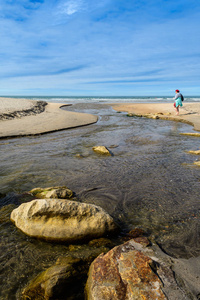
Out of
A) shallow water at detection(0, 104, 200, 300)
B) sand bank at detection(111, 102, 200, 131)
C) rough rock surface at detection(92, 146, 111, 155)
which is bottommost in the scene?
shallow water at detection(0, 104, 200, 300)

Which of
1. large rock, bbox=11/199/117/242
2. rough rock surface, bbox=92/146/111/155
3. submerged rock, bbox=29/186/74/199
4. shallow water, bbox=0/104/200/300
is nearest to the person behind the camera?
shallow water, bbox=0/104/200/300

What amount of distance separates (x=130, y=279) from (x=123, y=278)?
7 cm

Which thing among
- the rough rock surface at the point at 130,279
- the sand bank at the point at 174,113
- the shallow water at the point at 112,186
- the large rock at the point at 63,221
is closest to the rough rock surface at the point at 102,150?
the shallow water at the point at 112,186

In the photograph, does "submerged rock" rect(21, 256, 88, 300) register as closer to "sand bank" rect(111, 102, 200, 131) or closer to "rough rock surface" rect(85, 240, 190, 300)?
"rough rock surface" rect(85, 240, 190, 300)

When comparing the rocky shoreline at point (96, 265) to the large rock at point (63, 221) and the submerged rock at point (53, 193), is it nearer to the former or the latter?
the large rock at point (63, 221)

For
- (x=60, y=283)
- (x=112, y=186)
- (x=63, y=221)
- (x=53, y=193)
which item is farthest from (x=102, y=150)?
(x=60, y=283)

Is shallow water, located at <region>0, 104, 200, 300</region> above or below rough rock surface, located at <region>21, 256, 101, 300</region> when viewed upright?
below

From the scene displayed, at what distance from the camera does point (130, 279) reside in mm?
1877

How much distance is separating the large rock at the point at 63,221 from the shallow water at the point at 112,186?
0.52 feet

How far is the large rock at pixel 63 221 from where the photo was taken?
2779 millimetres

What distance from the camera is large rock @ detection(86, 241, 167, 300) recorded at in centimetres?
176

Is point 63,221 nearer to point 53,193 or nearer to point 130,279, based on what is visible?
point 53,193

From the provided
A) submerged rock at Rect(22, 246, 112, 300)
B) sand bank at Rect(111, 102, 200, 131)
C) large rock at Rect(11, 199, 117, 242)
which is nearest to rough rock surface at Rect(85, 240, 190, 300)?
submerged rock at Rect(22, 246, 112, 300)

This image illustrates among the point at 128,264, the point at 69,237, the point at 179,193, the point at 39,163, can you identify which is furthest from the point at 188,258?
the point at 39,163
